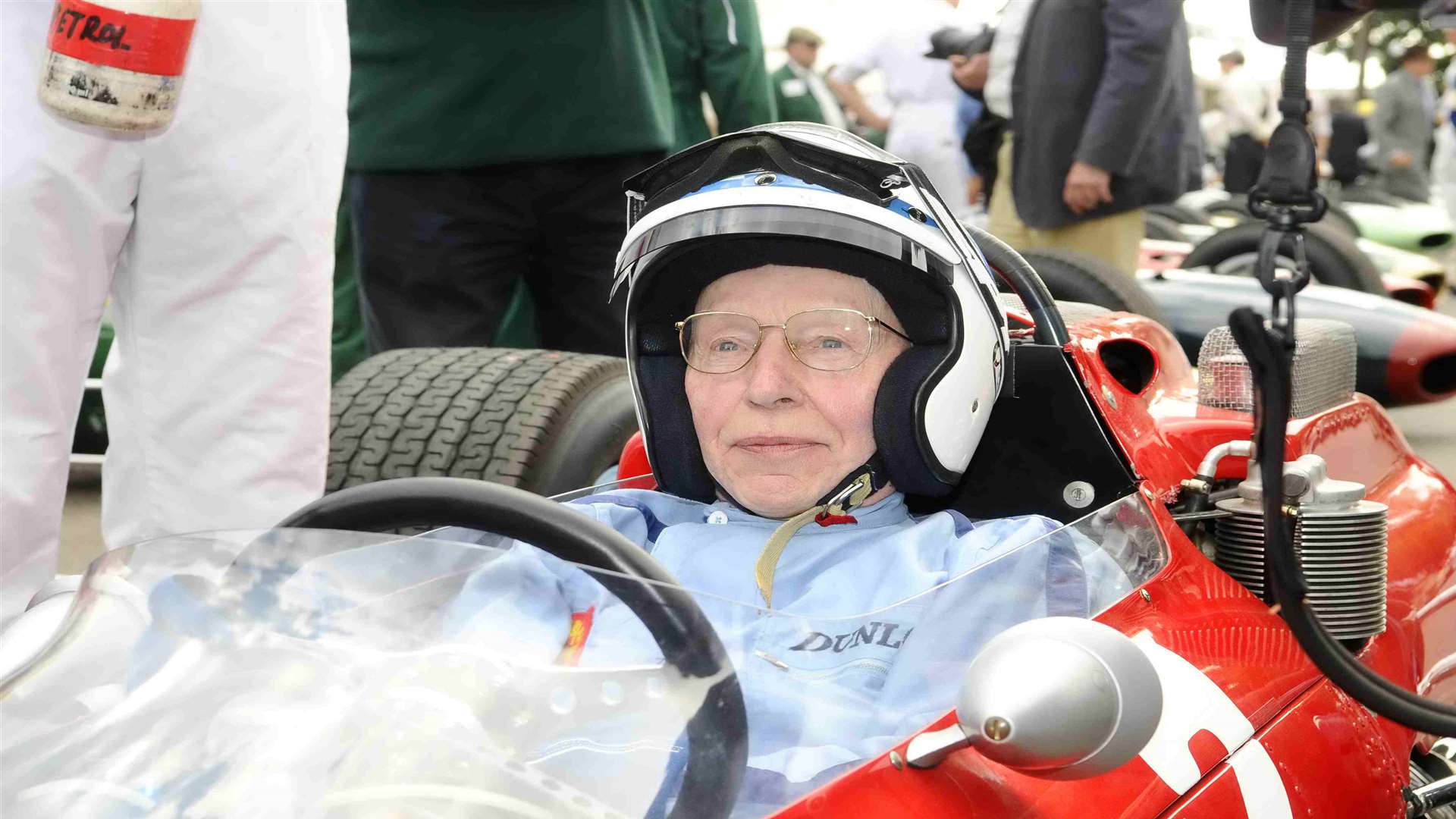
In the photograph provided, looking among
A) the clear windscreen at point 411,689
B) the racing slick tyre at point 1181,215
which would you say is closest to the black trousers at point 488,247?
the clear windscreen at point 411,689

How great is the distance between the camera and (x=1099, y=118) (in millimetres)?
4629

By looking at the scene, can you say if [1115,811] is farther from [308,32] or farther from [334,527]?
[308,32]

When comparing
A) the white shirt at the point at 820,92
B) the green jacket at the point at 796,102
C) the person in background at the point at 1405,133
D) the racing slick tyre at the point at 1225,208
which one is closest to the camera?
the green jacket at the point at 796,102

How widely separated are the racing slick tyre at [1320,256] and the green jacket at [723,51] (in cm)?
228

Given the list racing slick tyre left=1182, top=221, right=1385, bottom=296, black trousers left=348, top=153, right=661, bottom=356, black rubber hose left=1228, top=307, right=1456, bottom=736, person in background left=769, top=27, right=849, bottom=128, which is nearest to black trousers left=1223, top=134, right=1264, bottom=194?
person in background left=769, top=27, right=849, bottom=128

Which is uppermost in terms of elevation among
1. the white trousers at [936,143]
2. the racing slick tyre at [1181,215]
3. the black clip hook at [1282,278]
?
the black clip hook at [1282,278]

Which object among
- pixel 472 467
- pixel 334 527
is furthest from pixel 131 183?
pixel 334 527

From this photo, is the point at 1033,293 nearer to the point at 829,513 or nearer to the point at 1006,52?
the point at 829,513

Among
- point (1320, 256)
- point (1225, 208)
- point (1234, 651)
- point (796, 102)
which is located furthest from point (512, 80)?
point (1225, 208)

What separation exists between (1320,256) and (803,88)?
3.28 metres

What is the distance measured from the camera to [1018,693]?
1177 millimetres

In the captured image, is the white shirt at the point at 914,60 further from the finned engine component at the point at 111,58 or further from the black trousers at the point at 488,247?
the finned engine component at the point at 111,58

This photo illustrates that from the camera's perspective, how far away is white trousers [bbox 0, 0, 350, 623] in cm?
249

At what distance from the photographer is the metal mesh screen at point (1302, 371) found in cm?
261
